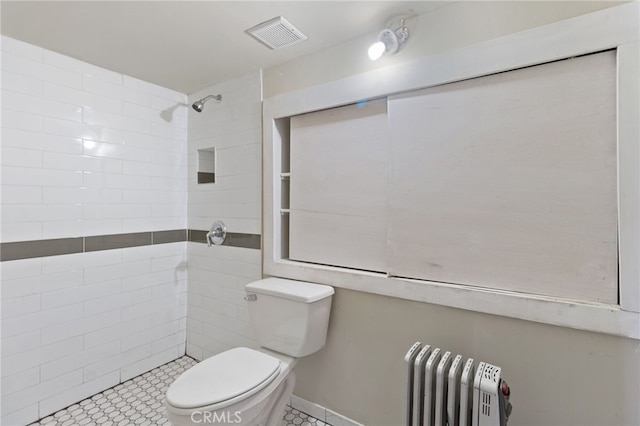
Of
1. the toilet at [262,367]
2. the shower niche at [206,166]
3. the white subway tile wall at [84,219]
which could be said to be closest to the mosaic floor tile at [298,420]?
the toilet at [262,367]

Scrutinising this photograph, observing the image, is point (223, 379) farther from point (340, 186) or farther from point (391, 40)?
point (391, 40)

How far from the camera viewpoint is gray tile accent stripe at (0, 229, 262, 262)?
1.68m

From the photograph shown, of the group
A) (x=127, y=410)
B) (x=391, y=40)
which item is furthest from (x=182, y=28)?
(x=127, y=410)

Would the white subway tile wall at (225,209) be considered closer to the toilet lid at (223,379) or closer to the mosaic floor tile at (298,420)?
the mosaic floor tile at (298,420)

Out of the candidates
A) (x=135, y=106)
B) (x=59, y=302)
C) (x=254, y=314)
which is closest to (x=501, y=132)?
(x=254, y=314)

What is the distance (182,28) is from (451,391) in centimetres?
203

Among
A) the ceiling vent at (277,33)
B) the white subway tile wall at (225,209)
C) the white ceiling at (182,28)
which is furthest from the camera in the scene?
the white subway tile wall at (225,209)

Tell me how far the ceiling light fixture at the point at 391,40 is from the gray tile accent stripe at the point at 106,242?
1.28 metres

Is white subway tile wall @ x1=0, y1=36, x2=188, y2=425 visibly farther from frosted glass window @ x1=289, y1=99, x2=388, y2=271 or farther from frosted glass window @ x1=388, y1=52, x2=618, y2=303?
frosted glass window @ x1=388, y1=52, x2=618, y2=303

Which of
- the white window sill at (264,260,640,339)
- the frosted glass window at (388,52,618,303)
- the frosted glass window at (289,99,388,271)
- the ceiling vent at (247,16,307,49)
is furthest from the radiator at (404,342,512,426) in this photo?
the ceiling vent at (247,16,307,49)

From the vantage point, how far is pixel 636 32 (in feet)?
3.31

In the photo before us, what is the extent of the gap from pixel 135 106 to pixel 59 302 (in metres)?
1.35
